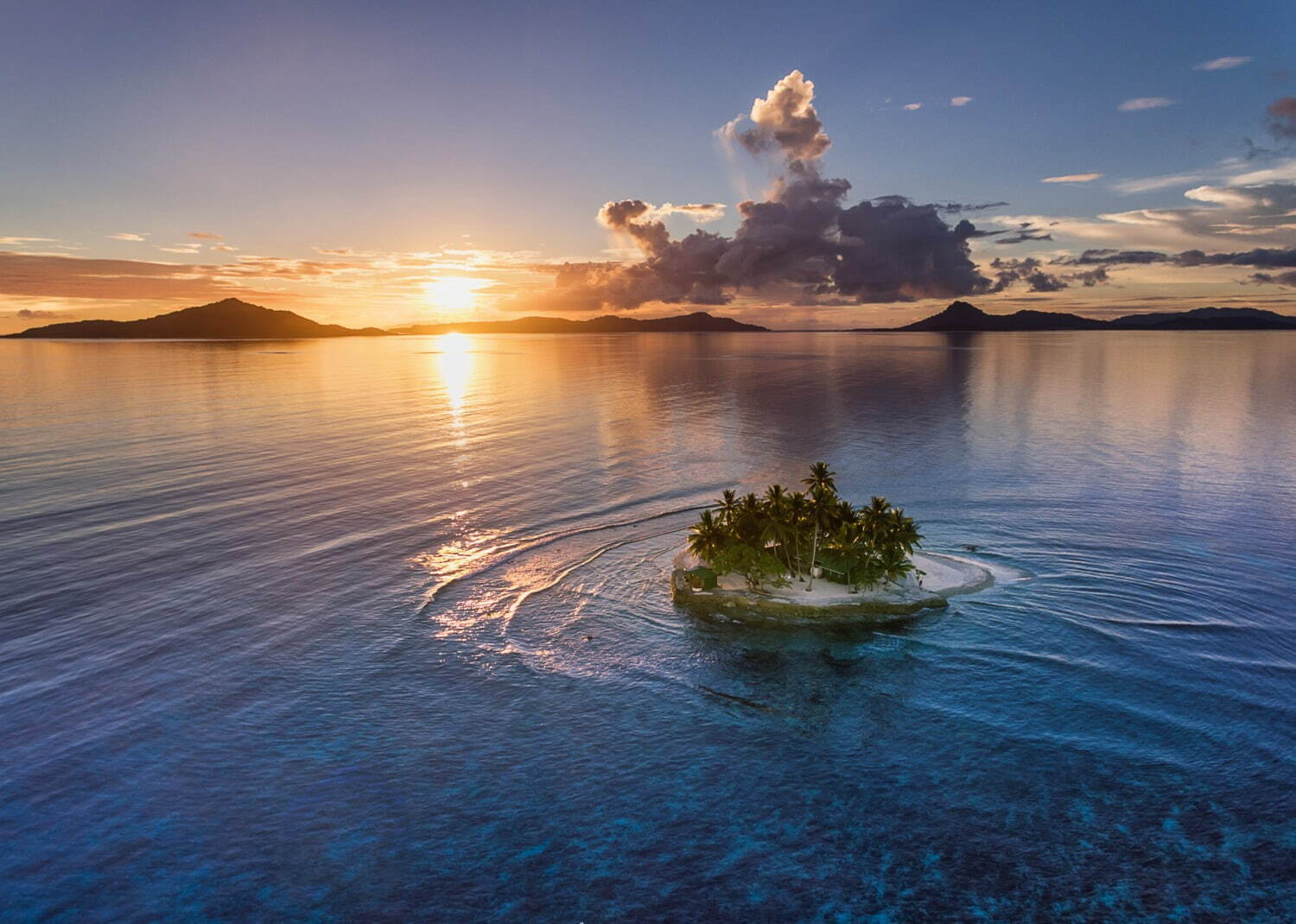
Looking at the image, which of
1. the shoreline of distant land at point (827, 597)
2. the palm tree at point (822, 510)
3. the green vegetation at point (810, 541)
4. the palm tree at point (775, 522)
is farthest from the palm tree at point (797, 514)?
the shoreline of distant land at point (827, 597)

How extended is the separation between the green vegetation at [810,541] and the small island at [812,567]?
0.10 m

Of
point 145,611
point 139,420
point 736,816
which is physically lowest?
point 736,816

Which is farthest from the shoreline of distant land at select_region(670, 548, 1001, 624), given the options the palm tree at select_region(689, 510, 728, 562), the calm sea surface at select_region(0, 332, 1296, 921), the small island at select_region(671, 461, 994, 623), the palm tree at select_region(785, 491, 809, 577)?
the palm tree at select_region(785, 491, 809, 577)

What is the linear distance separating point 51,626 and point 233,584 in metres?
16.5

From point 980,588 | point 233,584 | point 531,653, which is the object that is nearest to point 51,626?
point 233,584

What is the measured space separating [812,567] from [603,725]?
35.6 metres

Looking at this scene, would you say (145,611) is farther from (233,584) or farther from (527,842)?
(527,842)

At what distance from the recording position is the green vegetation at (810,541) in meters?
82.4

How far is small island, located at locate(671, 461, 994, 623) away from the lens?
80562 millimetres

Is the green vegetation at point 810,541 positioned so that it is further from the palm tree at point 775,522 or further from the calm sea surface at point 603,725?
the calm sea surface at point 603,725

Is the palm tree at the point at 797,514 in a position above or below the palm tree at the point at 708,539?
above

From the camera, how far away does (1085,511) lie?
11306 cm

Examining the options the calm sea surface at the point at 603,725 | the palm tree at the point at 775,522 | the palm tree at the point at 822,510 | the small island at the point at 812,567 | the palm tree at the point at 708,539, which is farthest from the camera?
the palm tree at the point at 708,539

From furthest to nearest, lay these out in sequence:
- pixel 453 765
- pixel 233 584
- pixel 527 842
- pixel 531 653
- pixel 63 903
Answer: pixel 233 584, pixel 531 653, pixel 453 765, pixel 527 842, pixel 63 903
